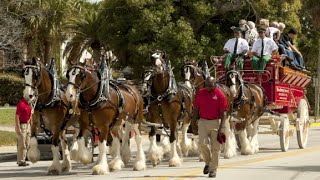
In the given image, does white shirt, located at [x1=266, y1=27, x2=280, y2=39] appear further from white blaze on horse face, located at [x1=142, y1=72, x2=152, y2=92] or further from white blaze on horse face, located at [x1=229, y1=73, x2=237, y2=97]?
white blaze on horse face, located at [x1=142, y1=72, x2=152, y2=92]

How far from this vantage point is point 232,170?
17.0m

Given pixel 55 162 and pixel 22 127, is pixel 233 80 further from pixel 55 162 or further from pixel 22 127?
pixel 55 162

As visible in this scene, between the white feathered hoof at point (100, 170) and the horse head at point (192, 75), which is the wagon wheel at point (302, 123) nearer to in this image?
the horse head at point (192, 75)

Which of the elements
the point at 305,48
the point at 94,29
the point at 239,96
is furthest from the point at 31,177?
the point at 305,48

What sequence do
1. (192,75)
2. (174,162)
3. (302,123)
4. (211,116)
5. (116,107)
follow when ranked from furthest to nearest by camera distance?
(302,123) < (192,75) < (174,162) < (116,107) < (211,116)

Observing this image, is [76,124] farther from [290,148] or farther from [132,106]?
[290,148]

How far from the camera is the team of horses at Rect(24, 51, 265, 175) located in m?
16.9

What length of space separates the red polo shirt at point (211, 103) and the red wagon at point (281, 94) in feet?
20.3

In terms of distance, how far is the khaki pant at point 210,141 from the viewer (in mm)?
15305

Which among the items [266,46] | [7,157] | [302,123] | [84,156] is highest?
[266,46]

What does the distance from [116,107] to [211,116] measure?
268 centimetres

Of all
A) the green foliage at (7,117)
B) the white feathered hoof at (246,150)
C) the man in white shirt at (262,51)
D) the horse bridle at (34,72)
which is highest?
the man in white shirt at (262,51)

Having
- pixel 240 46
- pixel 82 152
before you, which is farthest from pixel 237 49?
pixel 82 152

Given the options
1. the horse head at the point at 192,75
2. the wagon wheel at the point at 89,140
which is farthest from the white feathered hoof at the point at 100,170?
the horse head at the point at 192,75
